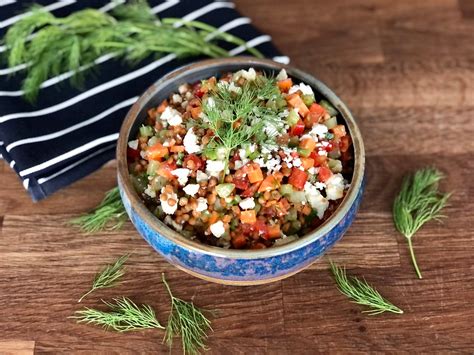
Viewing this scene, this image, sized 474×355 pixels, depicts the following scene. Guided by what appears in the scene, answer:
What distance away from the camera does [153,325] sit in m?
1.61

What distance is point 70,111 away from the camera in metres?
1.89

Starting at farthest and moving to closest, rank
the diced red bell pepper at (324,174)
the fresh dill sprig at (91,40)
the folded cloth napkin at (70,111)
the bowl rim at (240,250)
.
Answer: the fresh dill sprig at (91,40) < the folded cloth napkin at (70,111) < the diced red bell pepper at (324,174) < the bowl rim at (240,250)

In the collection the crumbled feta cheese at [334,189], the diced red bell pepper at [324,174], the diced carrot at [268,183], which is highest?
the diced carrot at [268,183]

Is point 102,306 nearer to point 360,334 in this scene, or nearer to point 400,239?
point 360,334

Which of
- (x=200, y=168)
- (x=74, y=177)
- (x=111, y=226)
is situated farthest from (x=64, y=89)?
(x=200, y=168)

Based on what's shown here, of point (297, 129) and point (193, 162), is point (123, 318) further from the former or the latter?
point (297, 129)

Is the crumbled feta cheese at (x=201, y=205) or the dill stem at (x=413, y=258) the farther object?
the dill stem at (x=413, y=258)

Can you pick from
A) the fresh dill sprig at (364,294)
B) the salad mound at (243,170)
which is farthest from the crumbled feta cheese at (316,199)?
the fresh dill sprig at (364,294)

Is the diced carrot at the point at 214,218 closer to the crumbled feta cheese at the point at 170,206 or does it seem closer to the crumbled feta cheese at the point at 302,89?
the crumbled feta cheese at the point at 170,206

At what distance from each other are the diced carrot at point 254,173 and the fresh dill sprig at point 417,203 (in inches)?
18.9

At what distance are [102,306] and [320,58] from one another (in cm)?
106

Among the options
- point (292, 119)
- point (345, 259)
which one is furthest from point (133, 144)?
point (345, 259)

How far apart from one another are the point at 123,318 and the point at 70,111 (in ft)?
2.09

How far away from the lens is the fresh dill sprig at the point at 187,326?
158cm
